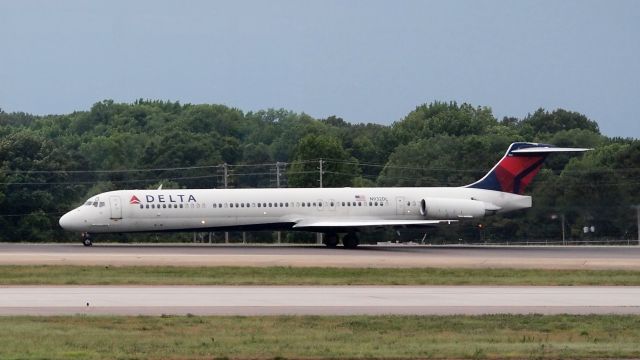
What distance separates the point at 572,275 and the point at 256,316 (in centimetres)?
1699

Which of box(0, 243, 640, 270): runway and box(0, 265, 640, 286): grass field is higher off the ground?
box(0, 243, 640, 270): runway

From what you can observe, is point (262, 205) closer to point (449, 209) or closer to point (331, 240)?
point (331, 240)

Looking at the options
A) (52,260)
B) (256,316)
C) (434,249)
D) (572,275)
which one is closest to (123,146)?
(434,249)

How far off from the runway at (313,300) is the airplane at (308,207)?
2432cm

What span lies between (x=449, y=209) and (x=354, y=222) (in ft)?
15.2

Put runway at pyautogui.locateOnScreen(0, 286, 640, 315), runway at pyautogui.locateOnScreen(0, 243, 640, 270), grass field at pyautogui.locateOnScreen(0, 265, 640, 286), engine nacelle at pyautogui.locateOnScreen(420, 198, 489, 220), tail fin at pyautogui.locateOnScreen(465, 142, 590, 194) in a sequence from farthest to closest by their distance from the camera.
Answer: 1. tail fin at pyautogui.locateOnScreen(465, 142, 590, 194)
2. engine nacelle at pyautogui.locateOnScreen(420, 198, 489, 220)
3. runway at pyautogui.locateOnScreen(0, 243, 640, 270)
4. grass field at pyautogui.locateOnScreen(0, 265, 640, 286)
5. runway at pyautogui.locateOnScreen(0, 286, 640, 315)

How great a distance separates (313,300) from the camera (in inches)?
1117

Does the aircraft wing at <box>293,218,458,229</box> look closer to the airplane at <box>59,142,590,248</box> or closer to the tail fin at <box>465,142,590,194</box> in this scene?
the airplane at <box>59,142,590,248</box>

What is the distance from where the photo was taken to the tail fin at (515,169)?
196 feet

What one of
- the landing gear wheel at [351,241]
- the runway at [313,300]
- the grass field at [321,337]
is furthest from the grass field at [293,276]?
the landing gear wheel at [351,241]

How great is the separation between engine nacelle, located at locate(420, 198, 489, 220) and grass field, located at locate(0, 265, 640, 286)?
1728 centimetres

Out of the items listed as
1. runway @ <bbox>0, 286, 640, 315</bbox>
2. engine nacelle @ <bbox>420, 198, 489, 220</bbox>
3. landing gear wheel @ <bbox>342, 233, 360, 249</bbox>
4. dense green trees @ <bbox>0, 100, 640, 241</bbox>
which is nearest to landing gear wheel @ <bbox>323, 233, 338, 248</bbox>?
landing gear wheel @ <bbox>342, 233, 360, 249</bbox>

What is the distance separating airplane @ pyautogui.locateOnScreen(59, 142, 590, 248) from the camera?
57000 mm

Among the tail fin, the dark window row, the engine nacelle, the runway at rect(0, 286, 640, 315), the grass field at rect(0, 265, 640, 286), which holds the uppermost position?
the tail fin
